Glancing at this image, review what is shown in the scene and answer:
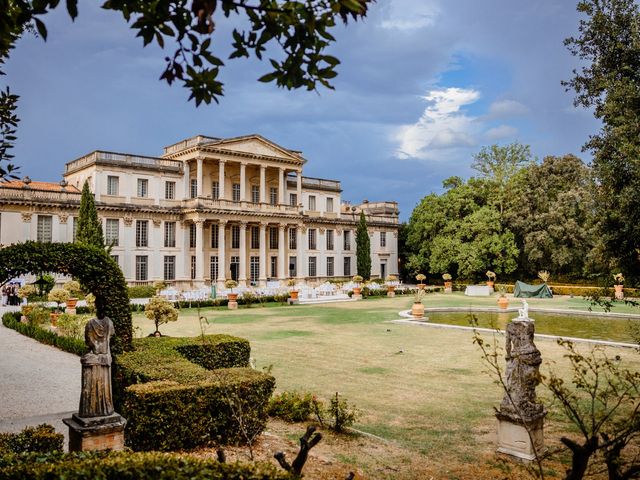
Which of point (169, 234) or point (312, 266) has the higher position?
point (169, 234)

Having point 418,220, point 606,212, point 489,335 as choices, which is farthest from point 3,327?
point 418,220

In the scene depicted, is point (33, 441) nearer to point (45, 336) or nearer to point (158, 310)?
point (158, 310)

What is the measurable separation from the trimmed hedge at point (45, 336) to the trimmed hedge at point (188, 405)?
6969mm

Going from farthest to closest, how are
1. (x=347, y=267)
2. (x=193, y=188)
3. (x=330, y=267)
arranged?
1. (x=347, y=267)
2. (x=330, y=267)
3. (x=193, y=188)

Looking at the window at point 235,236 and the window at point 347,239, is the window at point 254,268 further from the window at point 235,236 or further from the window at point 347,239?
the window at point 347,239

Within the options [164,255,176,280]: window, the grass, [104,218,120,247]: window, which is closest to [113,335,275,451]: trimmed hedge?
the grass

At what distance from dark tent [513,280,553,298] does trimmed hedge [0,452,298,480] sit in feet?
118

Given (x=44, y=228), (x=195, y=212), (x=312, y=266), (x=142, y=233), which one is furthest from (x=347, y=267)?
(x=44, y=228)

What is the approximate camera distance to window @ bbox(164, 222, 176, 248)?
1553 inches

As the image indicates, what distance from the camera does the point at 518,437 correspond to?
272 inches

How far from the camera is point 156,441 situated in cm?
693

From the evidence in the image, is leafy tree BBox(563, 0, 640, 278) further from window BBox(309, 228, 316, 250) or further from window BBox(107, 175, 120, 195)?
window BBox(309, 228, 316, 250)

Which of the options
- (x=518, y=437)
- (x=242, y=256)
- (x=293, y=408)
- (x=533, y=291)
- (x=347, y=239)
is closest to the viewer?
(x=518, y=437)

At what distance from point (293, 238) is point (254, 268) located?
4989 millimetres
